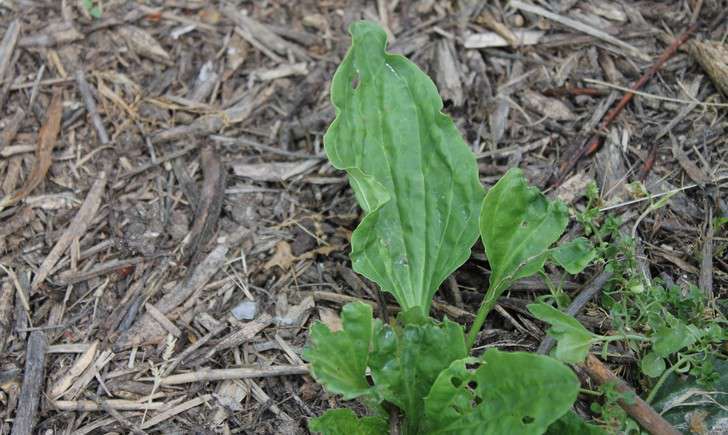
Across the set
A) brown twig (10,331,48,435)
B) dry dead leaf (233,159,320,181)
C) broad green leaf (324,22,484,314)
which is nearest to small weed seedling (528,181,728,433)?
broad green leaf (324,22,484,314)

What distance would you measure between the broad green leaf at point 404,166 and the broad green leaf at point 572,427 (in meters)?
0.65

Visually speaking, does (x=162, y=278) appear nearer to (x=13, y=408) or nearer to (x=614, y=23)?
(x=13, y=408)

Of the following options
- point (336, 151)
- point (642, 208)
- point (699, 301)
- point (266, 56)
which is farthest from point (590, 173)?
point (266, 56)

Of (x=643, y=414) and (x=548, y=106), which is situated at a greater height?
(x=548, y=106)

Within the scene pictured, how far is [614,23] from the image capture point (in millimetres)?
3461

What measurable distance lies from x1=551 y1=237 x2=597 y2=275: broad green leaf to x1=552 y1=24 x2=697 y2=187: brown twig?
25.1 inches

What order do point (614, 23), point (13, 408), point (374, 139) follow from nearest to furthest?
point (13, 408) < point (374, 139) < point (614, 23)

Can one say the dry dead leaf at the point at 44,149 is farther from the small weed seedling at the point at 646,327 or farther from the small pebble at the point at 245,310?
the small weed seedling at the point at 646,327

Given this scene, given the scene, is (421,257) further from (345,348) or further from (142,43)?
(142,43)

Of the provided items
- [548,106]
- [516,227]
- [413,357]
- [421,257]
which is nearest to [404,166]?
[421,257]

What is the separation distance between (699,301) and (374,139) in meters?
1.27

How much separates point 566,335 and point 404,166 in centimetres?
90

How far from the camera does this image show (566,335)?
2.19 meters

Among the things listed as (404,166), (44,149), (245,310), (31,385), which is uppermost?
(404,166)
